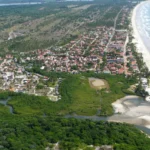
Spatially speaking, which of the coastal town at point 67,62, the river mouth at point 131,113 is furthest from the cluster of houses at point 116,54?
the river mouth at point 131,113

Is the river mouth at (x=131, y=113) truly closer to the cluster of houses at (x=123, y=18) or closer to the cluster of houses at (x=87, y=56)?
the cluster of houses at (x=87, y=56)

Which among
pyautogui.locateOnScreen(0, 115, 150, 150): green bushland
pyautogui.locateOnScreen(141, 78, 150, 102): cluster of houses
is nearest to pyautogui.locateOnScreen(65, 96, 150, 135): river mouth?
pyautogui.locateOnScreen(141, 78, 150, 102): cluster of houses

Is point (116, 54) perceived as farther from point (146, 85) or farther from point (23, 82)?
point (23, 82)

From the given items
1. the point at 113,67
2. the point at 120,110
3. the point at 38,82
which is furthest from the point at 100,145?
the point at 113,67

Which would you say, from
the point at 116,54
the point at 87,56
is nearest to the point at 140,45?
the point at 116,54

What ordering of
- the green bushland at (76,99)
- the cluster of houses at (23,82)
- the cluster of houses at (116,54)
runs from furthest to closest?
the cluster of houses at (116,54)
the cluster of houses at (23,82)
the green bushland at (76,99)

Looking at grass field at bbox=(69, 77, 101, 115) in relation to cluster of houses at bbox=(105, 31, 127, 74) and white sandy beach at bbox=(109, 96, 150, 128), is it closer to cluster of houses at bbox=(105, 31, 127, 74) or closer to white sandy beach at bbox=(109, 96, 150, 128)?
white sandy beach at bbox=(109, 96, 150, 128)
